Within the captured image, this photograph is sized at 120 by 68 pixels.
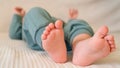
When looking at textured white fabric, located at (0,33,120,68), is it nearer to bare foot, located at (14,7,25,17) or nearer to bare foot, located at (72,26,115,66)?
bare foot, located at (72,26,115,66)

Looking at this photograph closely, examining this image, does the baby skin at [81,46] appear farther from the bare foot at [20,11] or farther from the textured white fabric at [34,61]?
the bare foot at [20,11]

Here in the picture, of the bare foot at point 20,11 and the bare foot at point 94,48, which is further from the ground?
the bare foot at point 20,11

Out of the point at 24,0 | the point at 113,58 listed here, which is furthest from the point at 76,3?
the point at 113,58

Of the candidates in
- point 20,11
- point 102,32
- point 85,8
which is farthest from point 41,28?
point 85,8

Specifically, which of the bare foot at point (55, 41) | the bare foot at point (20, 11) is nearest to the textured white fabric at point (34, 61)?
the bare foot at point (55, 41)

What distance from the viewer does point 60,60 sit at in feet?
2.33

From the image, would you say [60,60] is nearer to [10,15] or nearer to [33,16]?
[33,16]

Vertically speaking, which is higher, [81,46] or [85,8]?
[85,8]

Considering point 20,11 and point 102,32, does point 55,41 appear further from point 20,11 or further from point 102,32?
point 20,11

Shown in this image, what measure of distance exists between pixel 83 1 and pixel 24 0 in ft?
1.08

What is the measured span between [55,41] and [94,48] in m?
0.11

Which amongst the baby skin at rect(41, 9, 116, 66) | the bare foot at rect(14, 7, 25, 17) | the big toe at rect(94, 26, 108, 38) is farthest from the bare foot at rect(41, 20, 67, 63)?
the bare foot at rect(14, 7, 25, 17)

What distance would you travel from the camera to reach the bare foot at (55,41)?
675 millimetres

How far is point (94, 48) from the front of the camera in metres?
0.66
